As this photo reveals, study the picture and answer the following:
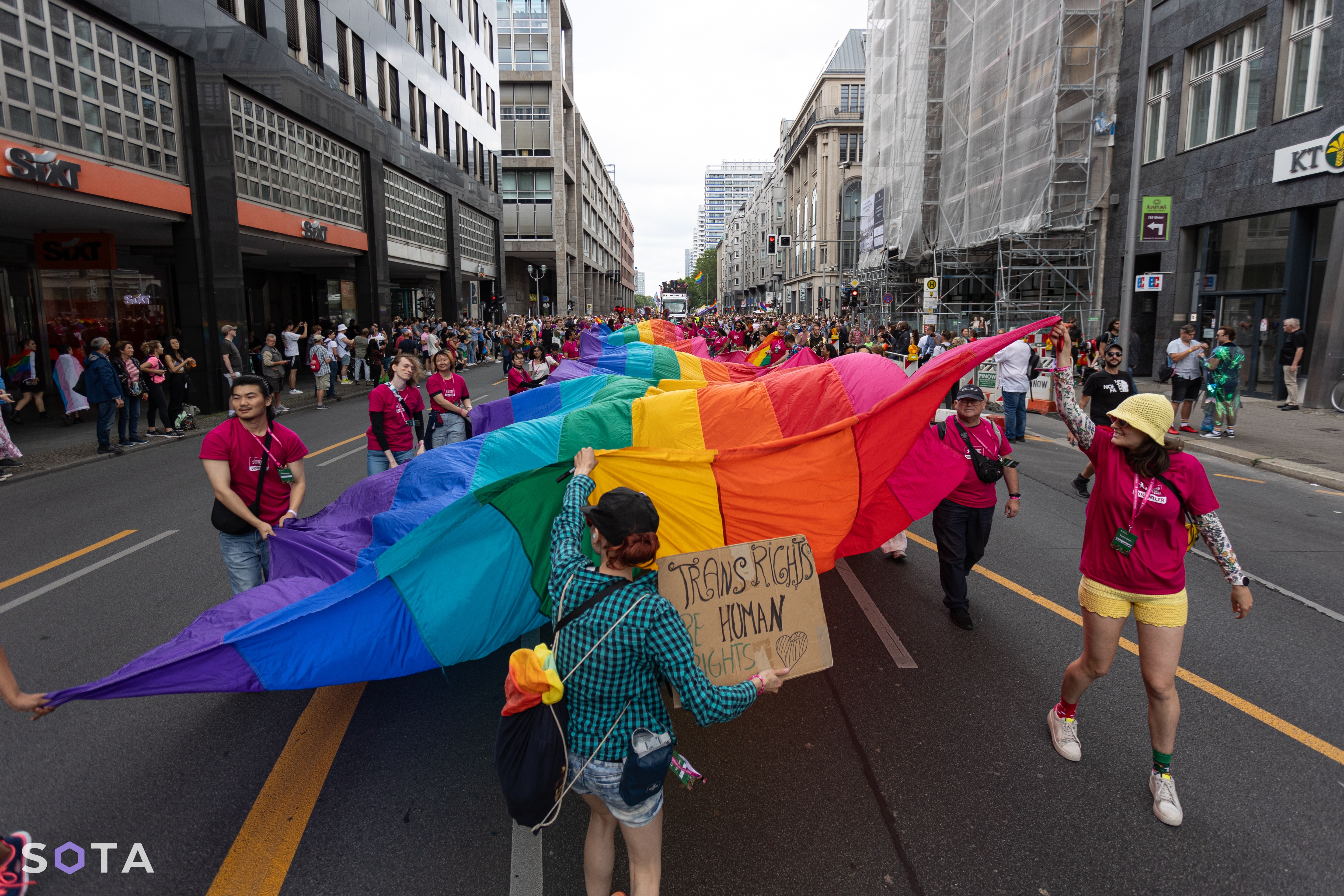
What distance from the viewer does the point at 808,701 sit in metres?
4.53

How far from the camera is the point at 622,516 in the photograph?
8.02 ft

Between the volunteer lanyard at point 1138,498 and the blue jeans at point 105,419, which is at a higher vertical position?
the volunteer lanyard at point 1138,498

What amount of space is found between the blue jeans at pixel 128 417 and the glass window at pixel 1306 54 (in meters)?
24.5

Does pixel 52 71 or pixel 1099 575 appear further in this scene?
pixel 52 71


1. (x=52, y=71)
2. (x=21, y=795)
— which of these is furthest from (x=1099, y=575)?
(x=52, y=71)

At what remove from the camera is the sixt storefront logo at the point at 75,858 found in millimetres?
3125

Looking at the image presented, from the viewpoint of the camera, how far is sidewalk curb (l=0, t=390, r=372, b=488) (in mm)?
11070

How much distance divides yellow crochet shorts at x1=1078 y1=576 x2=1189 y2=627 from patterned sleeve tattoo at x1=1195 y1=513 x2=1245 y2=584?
23 cm

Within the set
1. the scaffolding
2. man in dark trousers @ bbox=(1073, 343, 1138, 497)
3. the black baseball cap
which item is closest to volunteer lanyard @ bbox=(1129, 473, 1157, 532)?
the black baseball cap

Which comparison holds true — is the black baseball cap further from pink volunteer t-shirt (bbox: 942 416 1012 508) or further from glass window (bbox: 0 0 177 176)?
glass window (bbox: 0 0 177 176)

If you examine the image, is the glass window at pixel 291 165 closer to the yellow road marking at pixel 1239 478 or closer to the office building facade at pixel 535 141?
the yellow road marking at pixel 1239 478

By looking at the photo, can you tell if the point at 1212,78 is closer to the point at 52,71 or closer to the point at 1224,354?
the point at 1224,354

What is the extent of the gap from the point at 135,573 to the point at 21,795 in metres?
3.73

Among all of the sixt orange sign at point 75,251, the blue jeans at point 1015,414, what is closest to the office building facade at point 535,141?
the sixt orange sign at point 75,251
